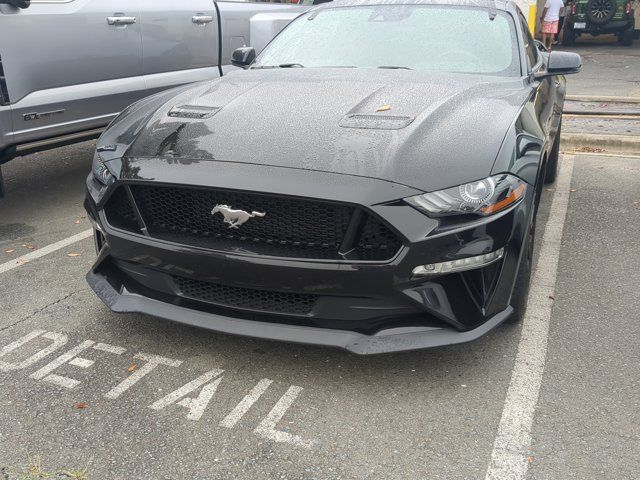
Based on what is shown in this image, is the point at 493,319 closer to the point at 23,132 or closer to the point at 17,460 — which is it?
the point at 17,460

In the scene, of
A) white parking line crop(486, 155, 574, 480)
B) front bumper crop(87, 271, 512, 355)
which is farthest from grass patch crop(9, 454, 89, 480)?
white parking line crop(486, 155, 574, 480)

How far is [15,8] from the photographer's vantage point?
4.61m

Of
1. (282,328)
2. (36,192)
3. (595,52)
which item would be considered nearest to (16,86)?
(36,192)

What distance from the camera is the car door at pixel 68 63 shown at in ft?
15.2

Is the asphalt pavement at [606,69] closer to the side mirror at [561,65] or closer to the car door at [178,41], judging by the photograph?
the car door at [178,41]

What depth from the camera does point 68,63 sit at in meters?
5.03

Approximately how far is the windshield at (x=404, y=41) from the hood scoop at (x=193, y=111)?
110 cm

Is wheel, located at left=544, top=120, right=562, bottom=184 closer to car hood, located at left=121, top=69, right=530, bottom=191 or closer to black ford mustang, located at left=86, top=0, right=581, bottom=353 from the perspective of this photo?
car hood, located at left=121, top=69, right=530, bottom=191

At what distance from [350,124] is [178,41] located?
3.41 m

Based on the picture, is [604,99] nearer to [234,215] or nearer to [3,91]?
[3,91]

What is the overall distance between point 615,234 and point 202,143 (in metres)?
3.24

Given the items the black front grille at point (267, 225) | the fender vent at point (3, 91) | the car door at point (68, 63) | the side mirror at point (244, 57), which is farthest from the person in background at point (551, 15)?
the black front grille at point (267, 225)

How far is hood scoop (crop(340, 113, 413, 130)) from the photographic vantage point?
121 inches

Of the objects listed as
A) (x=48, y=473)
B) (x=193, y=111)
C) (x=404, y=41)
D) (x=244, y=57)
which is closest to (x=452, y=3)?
(x=404, y=41)
